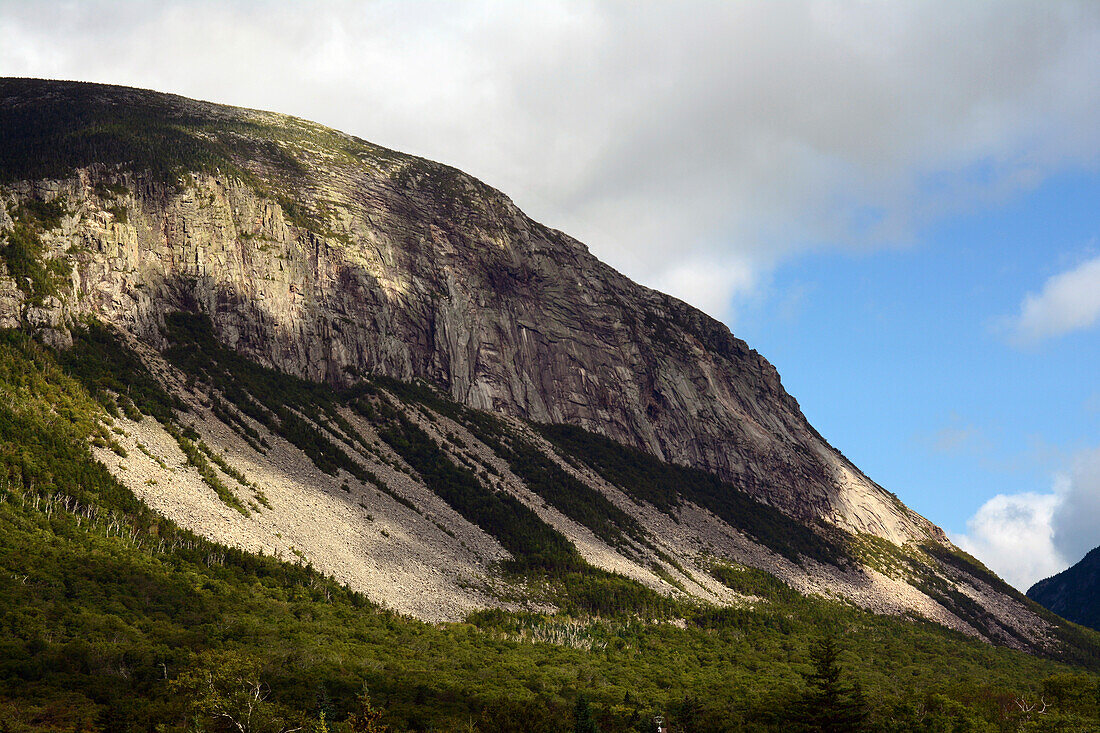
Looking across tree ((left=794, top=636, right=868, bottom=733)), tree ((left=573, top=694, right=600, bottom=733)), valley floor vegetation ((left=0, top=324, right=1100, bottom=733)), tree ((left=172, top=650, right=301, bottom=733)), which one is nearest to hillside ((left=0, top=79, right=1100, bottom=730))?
valley floor vegetation ((left=0, top=324, right=1100, bottom=733))

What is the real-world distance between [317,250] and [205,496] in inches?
3480

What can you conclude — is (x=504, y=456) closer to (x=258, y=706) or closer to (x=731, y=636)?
(x=731, y=636)

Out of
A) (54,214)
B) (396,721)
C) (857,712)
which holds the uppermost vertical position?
(54,214)

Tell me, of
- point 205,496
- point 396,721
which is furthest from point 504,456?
point 396,721

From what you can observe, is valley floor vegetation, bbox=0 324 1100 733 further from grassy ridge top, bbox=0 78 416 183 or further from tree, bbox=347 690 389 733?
grassy ridge top, bbox=0 78 416 183

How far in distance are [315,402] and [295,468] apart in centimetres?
2962

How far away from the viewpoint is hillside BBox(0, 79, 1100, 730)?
8244cm

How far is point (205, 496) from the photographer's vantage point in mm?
98375

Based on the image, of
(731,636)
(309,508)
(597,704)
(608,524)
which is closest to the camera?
(597,704)

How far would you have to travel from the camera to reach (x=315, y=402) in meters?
148

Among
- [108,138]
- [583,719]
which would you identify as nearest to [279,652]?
[583,719]

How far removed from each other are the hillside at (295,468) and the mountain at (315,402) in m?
0.57

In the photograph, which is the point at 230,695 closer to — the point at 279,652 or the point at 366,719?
the point at 366,719

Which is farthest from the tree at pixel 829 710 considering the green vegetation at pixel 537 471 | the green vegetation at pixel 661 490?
the green vegetation at pixel 661 490
